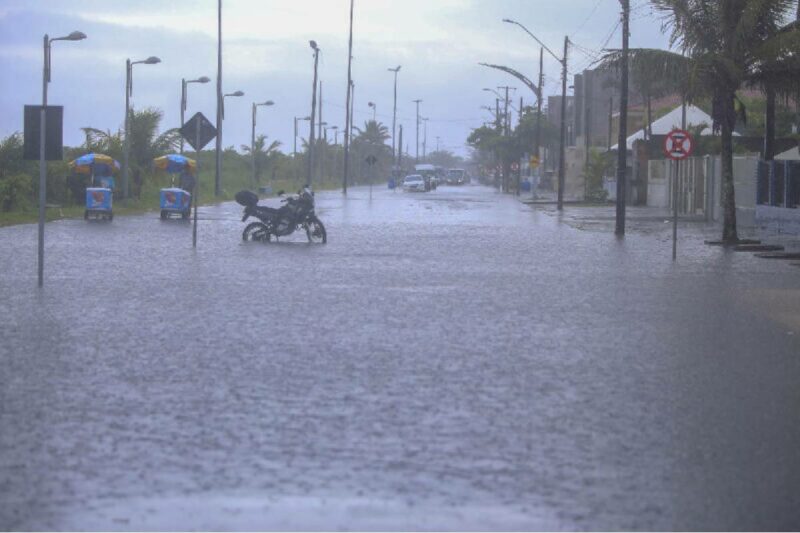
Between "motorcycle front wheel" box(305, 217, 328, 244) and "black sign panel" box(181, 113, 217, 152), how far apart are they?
114 inches

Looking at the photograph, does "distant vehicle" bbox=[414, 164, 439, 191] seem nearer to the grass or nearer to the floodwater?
the grass

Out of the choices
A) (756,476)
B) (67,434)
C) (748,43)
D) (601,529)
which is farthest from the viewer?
(748,43)

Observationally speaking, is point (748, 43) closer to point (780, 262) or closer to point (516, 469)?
point (780, 262)

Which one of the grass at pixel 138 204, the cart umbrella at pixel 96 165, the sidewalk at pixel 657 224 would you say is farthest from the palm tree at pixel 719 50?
the cart umbrella at pixel 96 165

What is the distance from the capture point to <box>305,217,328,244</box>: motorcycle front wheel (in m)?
31.4

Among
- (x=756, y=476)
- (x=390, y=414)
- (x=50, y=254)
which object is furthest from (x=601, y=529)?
(x=50, y=254)

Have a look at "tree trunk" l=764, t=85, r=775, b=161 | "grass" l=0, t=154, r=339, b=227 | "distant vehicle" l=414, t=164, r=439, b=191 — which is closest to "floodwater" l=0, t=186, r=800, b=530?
"tree trunk" l=764, t=85, r=775, b=161

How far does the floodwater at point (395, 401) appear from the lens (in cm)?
723

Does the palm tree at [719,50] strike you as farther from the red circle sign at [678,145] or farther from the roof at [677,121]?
the roof at [677,121]

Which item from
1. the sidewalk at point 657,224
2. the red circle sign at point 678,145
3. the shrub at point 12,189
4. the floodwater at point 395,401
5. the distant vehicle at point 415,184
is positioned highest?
the distant vehicle at point 415,184

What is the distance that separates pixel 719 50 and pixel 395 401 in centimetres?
2262

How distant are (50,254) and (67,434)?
17.7m

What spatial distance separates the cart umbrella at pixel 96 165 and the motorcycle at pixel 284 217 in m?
16.7

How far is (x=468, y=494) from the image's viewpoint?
7434 mm
